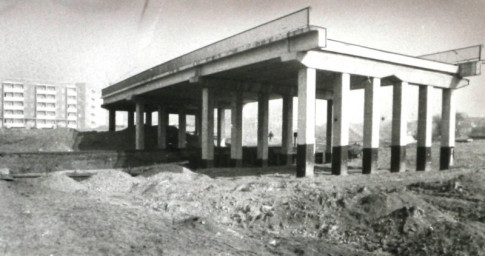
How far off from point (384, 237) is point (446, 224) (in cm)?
129

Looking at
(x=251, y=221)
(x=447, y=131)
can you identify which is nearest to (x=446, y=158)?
(x=447, y=131)

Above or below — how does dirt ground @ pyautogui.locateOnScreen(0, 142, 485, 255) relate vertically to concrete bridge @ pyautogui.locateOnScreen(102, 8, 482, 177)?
below

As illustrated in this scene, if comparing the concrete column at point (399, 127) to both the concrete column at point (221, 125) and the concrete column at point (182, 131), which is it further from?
the concrete column at point (221, 125)

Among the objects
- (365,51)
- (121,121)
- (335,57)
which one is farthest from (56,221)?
(121,121)

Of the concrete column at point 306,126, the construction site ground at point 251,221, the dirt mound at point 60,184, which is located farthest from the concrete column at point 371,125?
the dirt mound at point 60,184

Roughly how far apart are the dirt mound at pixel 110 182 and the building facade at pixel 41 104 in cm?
7892

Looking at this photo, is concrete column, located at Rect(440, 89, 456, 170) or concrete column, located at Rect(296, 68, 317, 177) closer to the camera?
concrete column, located at Rect(296, 68, 317, 177)

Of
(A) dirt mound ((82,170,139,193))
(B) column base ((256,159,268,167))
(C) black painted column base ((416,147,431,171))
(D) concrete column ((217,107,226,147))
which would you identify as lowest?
(B) column base ((256,159,268,167))

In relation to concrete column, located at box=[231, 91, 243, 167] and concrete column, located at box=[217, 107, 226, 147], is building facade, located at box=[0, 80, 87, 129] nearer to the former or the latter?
concrete column, located at box=[217, 107, 226, 147]

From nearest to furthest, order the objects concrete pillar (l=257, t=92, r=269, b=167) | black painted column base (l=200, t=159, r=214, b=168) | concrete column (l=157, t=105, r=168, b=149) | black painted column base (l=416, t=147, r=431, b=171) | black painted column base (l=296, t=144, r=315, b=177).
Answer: black painted column base (l=296, t=144, r=315, b=177), black painted column base (l=416, t=147, r=431, b=171), black painted column base (l=200, t=159, r=214, b=168), concrete pillar (l=257, t=92, r=269, b=167), concrete column (l=157, t=105, r=168, b=149)

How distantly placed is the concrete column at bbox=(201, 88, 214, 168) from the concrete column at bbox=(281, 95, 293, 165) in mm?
6578

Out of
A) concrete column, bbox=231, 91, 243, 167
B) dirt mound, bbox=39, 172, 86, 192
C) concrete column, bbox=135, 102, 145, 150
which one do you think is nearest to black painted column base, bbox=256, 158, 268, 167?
concrete column, bbox=231, 91, 243, 167

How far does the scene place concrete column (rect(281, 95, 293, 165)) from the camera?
30.1 m

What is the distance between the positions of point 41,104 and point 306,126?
84.4m
